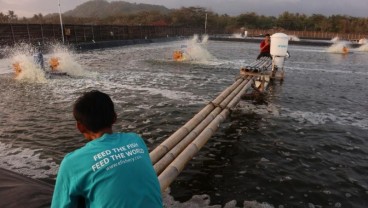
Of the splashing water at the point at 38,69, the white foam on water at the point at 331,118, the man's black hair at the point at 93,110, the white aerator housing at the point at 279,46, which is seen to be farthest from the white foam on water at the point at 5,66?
the man's black hair at the point at 93,110

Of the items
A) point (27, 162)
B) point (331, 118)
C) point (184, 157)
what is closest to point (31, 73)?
point (27, 162)

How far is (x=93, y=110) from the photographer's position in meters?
2.51

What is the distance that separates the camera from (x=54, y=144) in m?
8.31

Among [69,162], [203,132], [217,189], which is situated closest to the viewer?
[69,162]

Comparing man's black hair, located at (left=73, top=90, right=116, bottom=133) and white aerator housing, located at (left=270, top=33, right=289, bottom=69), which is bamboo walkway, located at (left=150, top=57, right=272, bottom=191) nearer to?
man's black hair, located at (left=73, top=90, right=116, bottom=133)

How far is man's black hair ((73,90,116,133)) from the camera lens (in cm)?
251

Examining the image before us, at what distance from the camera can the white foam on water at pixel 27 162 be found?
6789 mm

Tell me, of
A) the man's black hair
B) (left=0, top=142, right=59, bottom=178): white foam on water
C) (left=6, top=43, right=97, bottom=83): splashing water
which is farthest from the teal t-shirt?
(left=6, top=43, right=97, bottom=83): splashing water

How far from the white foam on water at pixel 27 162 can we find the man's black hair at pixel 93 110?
4.83m

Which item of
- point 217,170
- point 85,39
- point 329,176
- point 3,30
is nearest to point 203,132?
point 217,170

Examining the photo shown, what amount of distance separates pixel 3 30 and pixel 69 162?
31.3 metres

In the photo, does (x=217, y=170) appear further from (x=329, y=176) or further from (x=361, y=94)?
(x=361, y=94)

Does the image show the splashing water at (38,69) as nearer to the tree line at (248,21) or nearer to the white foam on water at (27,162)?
the white foam on water at (27,162)

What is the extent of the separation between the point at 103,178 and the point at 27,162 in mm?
5954
